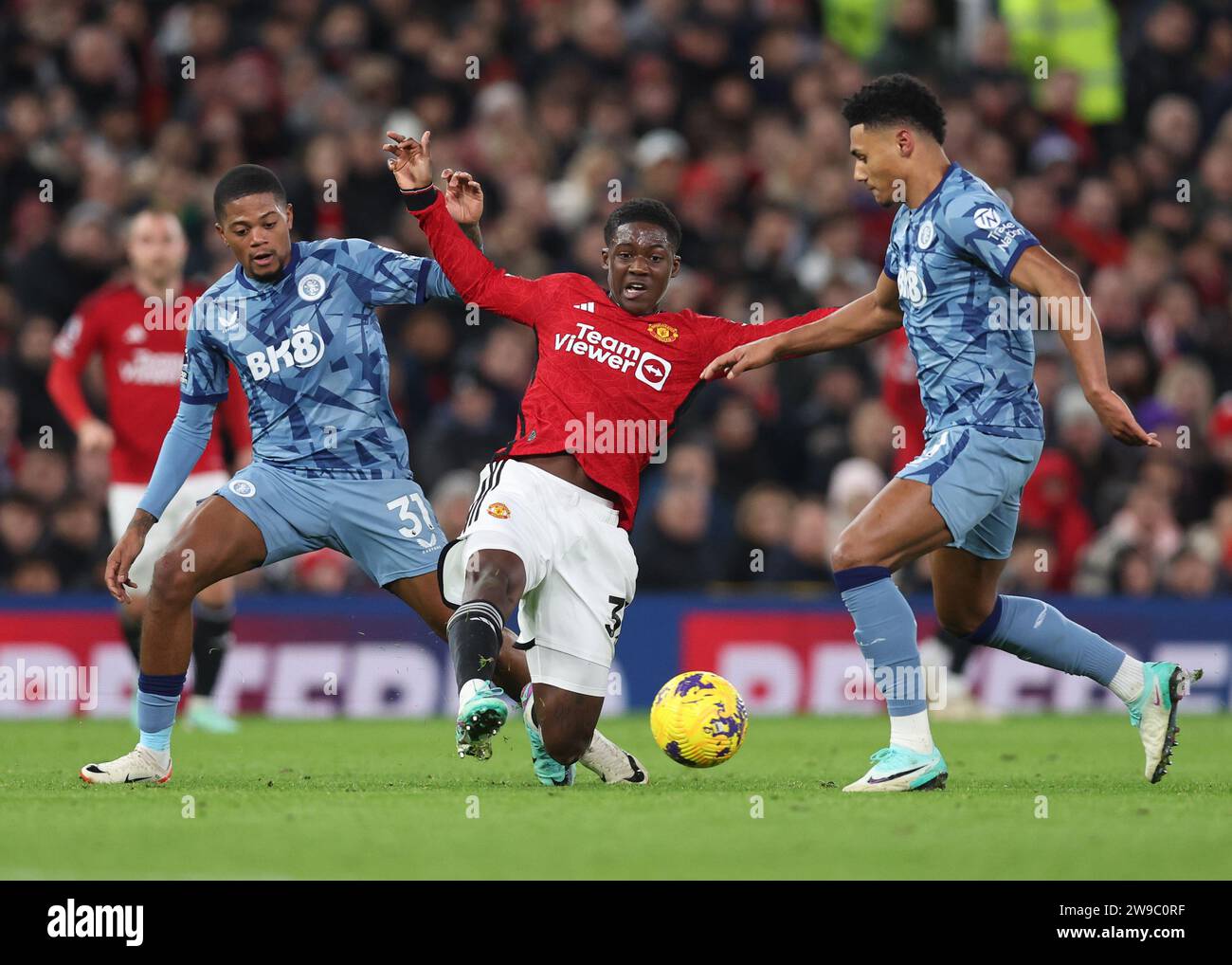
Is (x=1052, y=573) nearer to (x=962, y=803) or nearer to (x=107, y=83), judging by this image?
(x=962, y=803)

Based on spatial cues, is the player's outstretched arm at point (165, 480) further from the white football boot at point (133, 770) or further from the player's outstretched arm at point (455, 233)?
the player's outstretched arm at point (455, 233)

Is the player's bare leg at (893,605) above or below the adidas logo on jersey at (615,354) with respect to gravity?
below

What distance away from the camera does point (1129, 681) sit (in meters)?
7.26

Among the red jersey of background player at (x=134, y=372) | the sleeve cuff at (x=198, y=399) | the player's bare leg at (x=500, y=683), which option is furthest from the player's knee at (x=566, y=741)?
the red jersey of background player at (x=134, y=372)

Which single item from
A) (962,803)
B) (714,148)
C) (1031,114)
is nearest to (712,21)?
(714,148)

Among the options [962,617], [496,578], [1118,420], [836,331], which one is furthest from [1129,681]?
[496,578]

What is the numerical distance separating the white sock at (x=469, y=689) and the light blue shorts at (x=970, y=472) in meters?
1.78

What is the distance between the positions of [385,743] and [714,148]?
23.5ft

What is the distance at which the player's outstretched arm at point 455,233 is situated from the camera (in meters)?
7.23

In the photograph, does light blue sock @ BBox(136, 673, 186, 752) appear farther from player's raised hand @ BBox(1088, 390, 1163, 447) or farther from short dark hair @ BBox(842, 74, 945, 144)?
player's raised hand @ BBox(1088, 390, 1163, 447)

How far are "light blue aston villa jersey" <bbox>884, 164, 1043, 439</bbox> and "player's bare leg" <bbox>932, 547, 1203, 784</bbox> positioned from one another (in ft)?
1.94

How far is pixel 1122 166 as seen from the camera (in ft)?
52.3

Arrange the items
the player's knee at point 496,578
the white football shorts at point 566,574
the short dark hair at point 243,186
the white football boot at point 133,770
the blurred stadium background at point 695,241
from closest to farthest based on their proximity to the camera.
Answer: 1. the player's knee at point 496,578
2. the white football shorts at point 566,574
3. the white football boot at point 133,770
4. the short dark hair at point 243,186
5. the blurred stadium background at point 695,241

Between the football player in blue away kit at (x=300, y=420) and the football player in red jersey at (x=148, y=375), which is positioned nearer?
the football player in blue away kit at (x=300, y=420)
